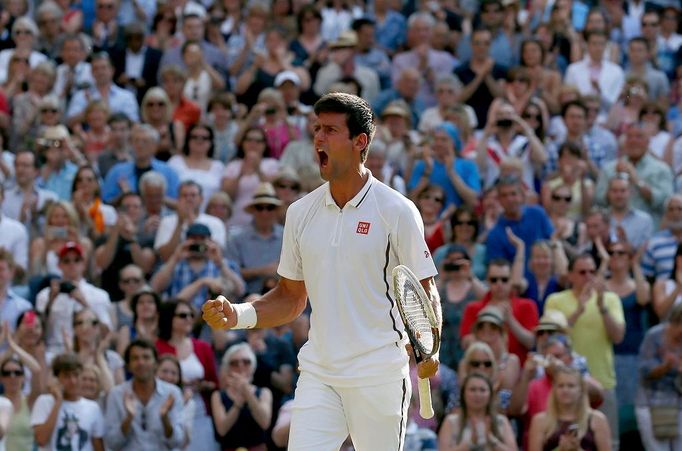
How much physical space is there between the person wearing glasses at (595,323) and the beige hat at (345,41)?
17.2 feet

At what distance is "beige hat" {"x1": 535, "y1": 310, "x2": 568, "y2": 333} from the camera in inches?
522

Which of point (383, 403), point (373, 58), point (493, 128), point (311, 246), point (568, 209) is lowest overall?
point (383, 403)

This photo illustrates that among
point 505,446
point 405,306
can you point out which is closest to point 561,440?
point 505,446

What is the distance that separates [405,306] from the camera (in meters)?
7.59

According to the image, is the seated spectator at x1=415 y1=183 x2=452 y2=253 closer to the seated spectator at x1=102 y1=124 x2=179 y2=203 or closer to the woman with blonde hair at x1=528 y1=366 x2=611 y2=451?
the seated spectator at x1=102 y1=124 x2=179 y2=203

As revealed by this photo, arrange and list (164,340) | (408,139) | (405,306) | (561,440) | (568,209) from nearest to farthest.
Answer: (405,306) < (561,440) < (164,340) < (568,209) < (408,139)

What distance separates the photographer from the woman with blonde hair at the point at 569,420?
41.1ft

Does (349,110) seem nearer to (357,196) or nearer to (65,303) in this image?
(357,196)

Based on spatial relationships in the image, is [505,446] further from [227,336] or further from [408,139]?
[408,139]

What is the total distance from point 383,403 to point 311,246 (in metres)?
0.82

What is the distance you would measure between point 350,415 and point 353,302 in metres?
0.55

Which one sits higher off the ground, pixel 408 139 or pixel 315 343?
pixel 408 139

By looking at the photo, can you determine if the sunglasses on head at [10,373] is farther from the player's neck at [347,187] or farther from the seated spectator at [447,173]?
the player's neck at [347,187]

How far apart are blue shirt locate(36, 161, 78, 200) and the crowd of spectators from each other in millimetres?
21
